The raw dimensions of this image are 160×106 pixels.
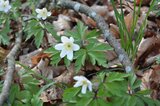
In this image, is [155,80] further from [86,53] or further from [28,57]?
[28,57]

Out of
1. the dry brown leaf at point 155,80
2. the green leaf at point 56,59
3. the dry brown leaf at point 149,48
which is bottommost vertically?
the dry brown leaf at point 155,80

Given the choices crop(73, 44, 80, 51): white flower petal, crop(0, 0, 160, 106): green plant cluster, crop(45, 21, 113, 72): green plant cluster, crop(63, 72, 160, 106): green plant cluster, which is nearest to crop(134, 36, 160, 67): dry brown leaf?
crop(0, 0, 160, 106): green plant cluster

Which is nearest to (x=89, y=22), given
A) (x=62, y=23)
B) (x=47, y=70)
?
(x=62, y=23)

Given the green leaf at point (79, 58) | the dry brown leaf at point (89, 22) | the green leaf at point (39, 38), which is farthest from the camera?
the dry brown leaf at point (89, 22)

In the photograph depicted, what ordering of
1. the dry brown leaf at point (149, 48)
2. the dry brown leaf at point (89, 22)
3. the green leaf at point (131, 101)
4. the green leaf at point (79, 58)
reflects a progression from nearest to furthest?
the green leaf at point (131, 101)
the green leaf at point (79, 58)
the dry brown leaf at point (149, 48)
the dry brown leaf at point (89, 22)

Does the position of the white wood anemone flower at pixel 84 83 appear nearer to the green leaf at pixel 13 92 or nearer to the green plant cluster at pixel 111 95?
the green plant cluster at pixel 111 95

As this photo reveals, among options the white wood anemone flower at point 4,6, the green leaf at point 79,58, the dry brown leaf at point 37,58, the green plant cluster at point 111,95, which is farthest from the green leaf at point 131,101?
the white wood anemone flower at point 4,6

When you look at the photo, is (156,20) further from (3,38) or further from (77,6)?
(3,38)

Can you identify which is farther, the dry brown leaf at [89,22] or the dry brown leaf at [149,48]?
the dry brown leaf at [89,22]

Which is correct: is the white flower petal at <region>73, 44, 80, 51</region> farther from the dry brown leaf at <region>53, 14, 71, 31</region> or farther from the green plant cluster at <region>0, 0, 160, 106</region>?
the dry brown leaf at <region>53, 14, 71, 31</region>

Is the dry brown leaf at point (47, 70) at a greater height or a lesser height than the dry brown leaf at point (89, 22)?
lesser

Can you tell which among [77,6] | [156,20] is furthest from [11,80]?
[156,20]
